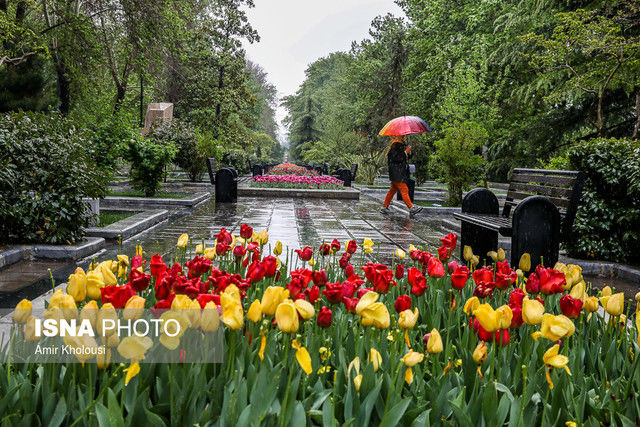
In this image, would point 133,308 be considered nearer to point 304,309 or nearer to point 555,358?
point 304,309

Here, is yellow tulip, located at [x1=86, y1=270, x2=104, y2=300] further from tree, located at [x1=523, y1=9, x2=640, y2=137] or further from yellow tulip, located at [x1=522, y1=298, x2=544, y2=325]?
tree, located at [x1=523, y1=9, x2=640, y2=137]

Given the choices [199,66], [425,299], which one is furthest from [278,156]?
[425,299]

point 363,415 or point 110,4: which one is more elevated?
point 110,4

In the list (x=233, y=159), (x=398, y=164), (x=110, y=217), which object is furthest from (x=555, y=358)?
(x=233, y=159)

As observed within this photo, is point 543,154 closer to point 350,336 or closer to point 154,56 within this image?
point 154,56

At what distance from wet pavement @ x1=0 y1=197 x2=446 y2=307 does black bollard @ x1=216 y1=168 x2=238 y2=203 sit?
43cm

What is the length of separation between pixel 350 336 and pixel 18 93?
21.5 m

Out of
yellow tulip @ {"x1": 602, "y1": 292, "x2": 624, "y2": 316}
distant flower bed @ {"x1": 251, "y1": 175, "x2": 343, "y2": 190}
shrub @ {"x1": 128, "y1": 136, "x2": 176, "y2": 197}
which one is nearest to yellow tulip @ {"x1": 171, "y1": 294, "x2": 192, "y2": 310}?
yellow tulip @ {"x1": 602, "y1": 292, "x2": 624, "y2": 316}

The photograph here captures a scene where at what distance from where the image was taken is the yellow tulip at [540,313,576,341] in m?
1.69

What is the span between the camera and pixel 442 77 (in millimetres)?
27422

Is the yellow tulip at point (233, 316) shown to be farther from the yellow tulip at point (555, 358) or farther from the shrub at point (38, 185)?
the shrub at point (38, 185)

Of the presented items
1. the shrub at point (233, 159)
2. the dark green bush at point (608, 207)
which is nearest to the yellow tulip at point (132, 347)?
the dark green bush at point (608, 207)

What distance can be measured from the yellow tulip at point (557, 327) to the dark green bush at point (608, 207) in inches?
218

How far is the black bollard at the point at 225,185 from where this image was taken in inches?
567
